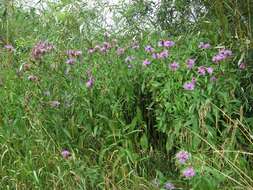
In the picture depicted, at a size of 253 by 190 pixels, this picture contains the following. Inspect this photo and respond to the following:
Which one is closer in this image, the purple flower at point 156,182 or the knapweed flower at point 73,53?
the purple flower at point 156,182

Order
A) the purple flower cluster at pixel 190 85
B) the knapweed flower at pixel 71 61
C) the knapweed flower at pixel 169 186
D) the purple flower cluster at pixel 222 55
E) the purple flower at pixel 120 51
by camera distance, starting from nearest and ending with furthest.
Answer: the knapweed flower at pixel 169 186, the purple flower cluster at pixel 190 85, the purple flower cluster at pixel 222 55, the knapweed flower at pixel 71 61, the purple flower at pixel 120 51

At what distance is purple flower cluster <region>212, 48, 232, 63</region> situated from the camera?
2.92m

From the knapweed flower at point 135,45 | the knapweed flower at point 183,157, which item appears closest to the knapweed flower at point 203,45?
the knapweed flower at point 135,45

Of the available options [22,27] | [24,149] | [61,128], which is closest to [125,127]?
Answer: [61,128]

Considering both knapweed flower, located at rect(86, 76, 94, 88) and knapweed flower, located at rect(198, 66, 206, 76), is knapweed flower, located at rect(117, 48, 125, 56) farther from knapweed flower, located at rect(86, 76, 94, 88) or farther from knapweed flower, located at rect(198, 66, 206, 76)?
knapweed flower, located at rect(198, 66, 206, 76)

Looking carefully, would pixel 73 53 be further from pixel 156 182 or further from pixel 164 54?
pixel 156 182

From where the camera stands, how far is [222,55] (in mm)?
2943

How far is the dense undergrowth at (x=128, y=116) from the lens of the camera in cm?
274

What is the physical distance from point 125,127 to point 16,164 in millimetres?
597

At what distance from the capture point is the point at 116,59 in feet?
10.9

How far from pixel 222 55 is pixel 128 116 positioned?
627 mm

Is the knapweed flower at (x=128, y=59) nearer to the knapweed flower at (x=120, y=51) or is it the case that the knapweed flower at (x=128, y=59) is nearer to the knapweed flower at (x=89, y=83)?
the knapweed flower at (x=120, y=51)

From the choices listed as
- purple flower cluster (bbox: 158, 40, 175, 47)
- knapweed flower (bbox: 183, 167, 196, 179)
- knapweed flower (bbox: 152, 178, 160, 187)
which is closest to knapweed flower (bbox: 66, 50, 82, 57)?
purple flower cluster (bbox: 158, 40, 175, 47)

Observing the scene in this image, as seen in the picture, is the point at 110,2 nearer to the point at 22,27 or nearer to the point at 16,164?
the point at 22,27
